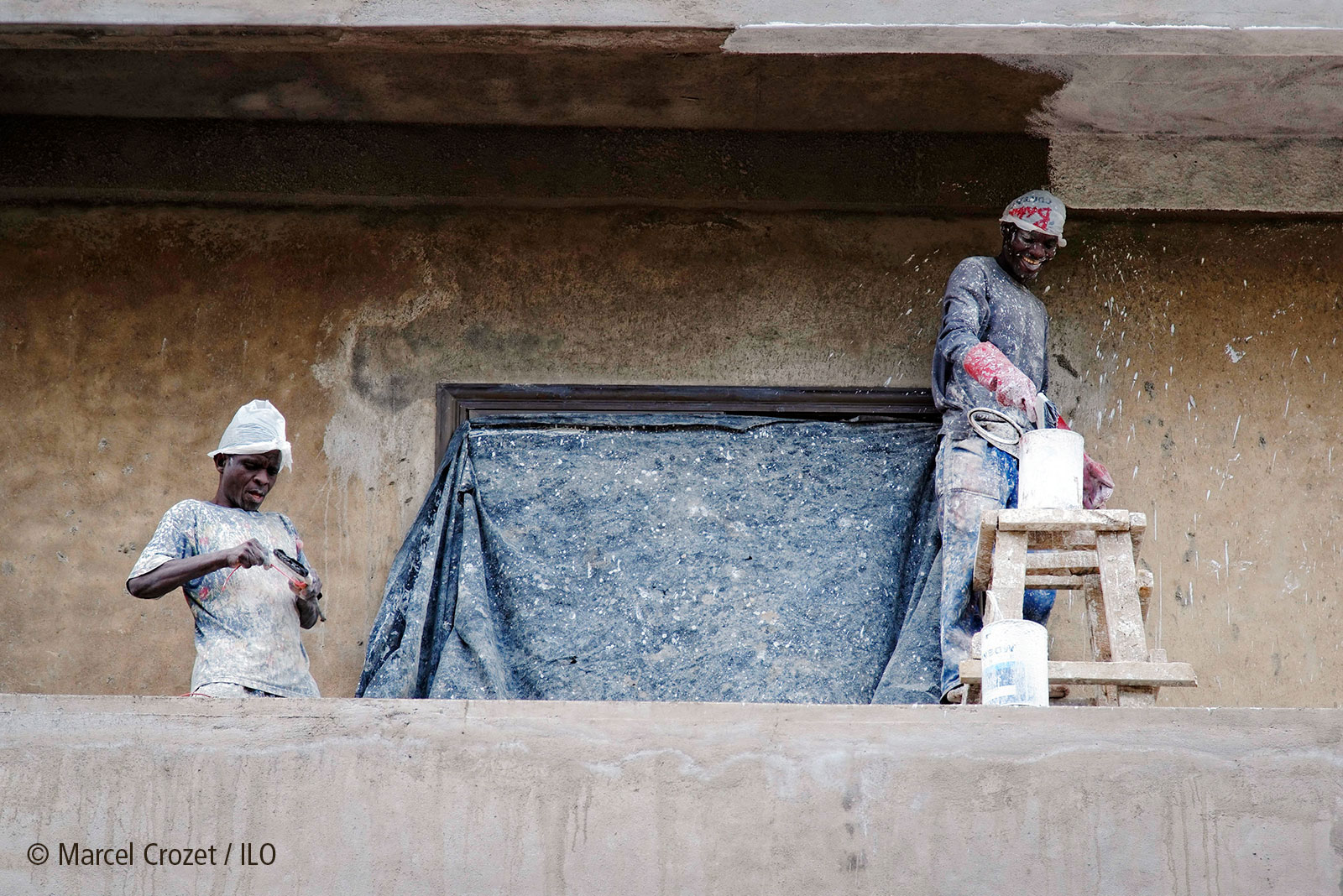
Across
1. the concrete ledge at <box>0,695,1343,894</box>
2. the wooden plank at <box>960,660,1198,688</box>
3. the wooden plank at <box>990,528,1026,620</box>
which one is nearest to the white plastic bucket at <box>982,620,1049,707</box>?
the wooden plank at <box>960,660,1198,688</box>

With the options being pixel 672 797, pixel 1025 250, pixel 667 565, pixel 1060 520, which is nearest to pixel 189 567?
pixel 672 797

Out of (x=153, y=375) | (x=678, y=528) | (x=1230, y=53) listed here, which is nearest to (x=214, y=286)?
(x=153, y=375)

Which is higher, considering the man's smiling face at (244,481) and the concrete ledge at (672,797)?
the man's smiling face at (244,481)

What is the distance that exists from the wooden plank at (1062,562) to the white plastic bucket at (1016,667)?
475 millimetres

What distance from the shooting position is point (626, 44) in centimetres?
542

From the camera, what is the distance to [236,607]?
4.72m

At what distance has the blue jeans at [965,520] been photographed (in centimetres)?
531

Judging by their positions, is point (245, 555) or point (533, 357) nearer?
point (245, 555)

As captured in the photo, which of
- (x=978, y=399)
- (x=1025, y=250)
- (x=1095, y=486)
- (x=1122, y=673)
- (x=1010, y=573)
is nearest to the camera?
(x=1122, y=673)

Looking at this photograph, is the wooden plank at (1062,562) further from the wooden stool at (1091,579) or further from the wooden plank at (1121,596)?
the wooden plank at (1121,596)

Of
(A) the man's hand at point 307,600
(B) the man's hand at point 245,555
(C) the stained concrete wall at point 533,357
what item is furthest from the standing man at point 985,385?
(B) the man's hand at point 245,555

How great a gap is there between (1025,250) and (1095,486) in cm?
84

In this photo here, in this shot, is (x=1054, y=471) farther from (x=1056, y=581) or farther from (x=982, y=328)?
(x=982, y=328)

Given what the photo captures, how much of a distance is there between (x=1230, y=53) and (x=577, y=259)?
2.33m
